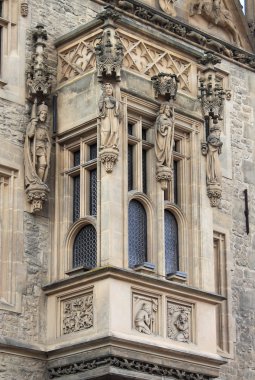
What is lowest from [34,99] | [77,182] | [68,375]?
[68,375]

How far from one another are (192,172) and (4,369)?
5806mm

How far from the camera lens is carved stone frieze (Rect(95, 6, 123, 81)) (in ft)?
71.0

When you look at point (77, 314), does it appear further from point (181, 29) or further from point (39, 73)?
point (181, 29)

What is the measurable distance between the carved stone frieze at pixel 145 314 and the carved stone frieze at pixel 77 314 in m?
0.84

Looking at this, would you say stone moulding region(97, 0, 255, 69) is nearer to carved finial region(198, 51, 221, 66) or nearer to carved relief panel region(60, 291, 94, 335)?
carved finial region(198, 51, 221, 66)

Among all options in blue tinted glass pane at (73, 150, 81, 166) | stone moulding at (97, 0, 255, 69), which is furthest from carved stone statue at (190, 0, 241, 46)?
blue tinted glass pane at (73, 150, 81, 166)

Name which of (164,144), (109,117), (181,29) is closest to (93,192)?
(109,117)

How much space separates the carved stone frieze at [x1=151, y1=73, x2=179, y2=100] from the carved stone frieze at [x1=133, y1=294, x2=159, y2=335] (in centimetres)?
431

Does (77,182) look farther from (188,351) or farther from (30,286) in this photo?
(188,351)

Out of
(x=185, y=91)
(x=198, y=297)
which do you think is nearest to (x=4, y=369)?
(x=198, y=297)

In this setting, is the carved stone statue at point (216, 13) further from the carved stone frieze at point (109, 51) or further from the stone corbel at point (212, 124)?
the carved stone frieze at point (109, 51)

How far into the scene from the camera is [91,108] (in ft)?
72.0

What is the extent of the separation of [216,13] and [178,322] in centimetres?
988

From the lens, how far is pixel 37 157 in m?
22.0
